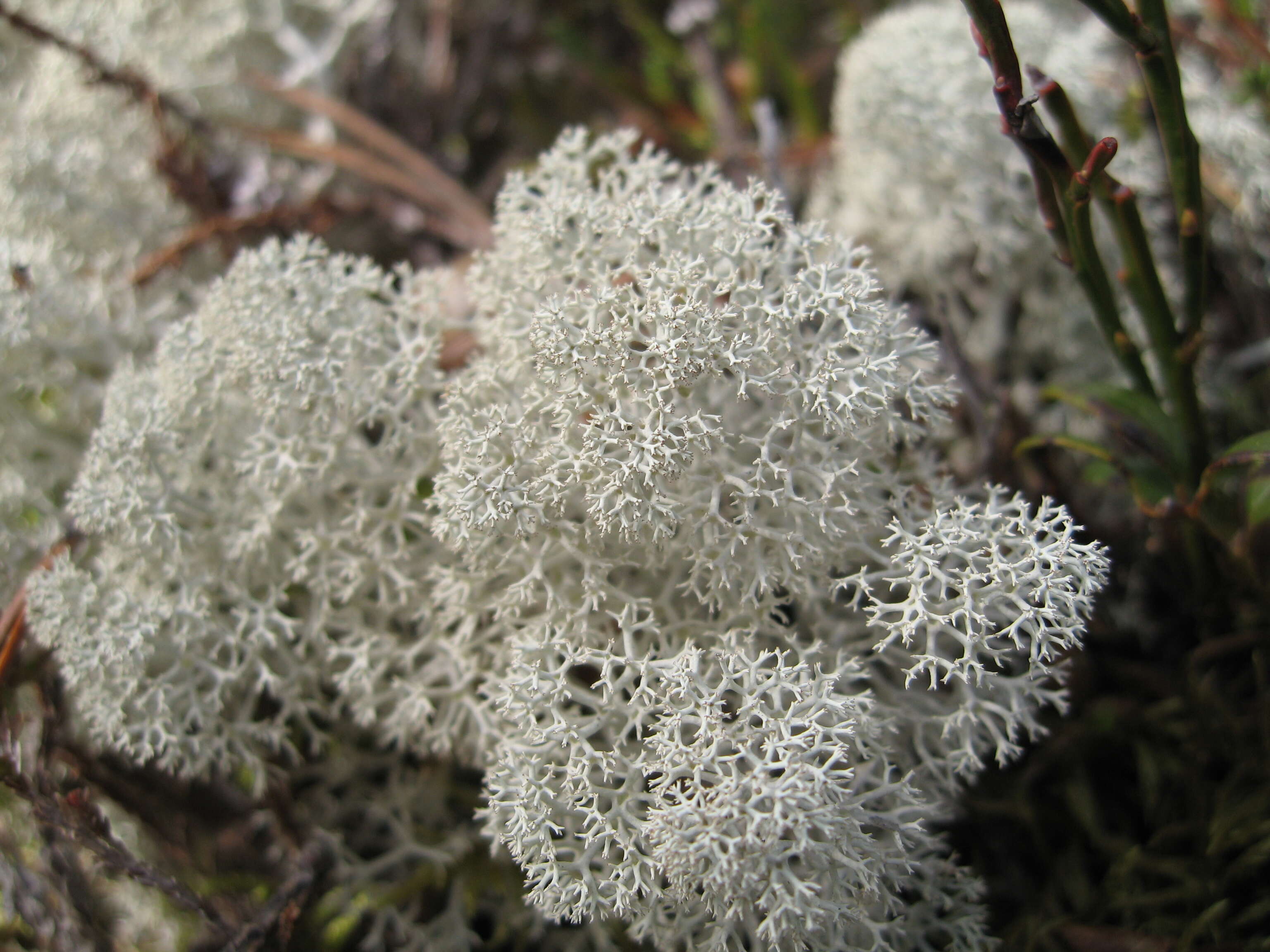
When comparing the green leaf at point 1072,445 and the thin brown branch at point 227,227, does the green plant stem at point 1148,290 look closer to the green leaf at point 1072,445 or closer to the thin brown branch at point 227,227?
the green leaf at point 1072,445

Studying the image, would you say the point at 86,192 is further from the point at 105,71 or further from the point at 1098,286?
the point at 1098,286

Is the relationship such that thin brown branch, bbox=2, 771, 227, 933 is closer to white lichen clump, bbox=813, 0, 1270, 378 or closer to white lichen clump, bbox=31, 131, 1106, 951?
white lichen clump, bbox=31, 131, 1106, 951

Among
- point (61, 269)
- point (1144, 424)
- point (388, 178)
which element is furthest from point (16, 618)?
point (1144, 424)

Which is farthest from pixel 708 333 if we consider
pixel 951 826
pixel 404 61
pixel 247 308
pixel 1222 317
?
pixel 404 61

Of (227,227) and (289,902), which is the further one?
(227,227)

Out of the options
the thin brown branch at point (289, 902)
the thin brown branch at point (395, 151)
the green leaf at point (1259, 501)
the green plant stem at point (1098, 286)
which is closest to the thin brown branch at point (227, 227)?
the thin brown branch at point (395, 151)
